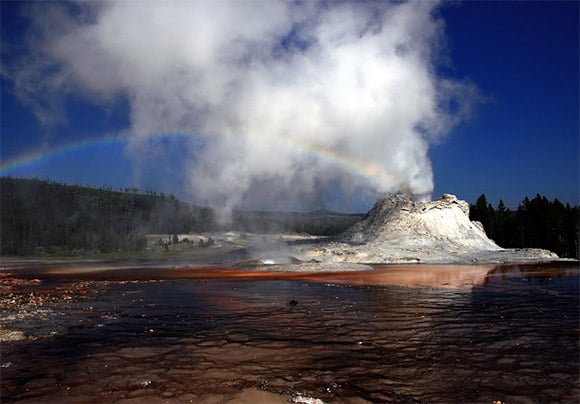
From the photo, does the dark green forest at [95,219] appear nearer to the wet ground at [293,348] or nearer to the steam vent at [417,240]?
the steam vent at [417,240]

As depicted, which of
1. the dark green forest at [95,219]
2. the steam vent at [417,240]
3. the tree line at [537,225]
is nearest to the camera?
the steam vent at [417,240]

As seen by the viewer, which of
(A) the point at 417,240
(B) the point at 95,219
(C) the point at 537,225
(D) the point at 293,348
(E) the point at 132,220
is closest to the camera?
(D) the point at 293,348

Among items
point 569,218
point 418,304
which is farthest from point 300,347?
point 569,218

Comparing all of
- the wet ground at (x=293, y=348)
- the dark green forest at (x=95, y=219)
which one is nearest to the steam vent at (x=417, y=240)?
the wet ground at (x=293, y=348)

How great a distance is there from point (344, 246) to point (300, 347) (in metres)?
35.2

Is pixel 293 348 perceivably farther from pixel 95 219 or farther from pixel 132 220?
pixel 132 220

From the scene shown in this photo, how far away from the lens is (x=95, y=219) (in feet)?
389

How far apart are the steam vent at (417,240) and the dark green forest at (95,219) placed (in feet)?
168

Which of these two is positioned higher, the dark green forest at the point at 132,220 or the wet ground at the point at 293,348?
the dark green forest at the point at 132,220

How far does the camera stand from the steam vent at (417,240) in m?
42.7

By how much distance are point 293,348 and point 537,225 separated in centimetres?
6452

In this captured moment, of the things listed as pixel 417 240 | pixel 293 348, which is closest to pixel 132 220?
pixel 417 240

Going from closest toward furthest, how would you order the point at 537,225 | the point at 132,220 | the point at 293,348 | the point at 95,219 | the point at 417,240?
the point at 293,348, the point at 417,240, the point at 537,225, the point at 95,219, the point at 132,220

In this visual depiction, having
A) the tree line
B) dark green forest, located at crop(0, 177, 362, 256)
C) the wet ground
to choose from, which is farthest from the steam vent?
dark green forest, located at crop(0, 177, 362, 256)
